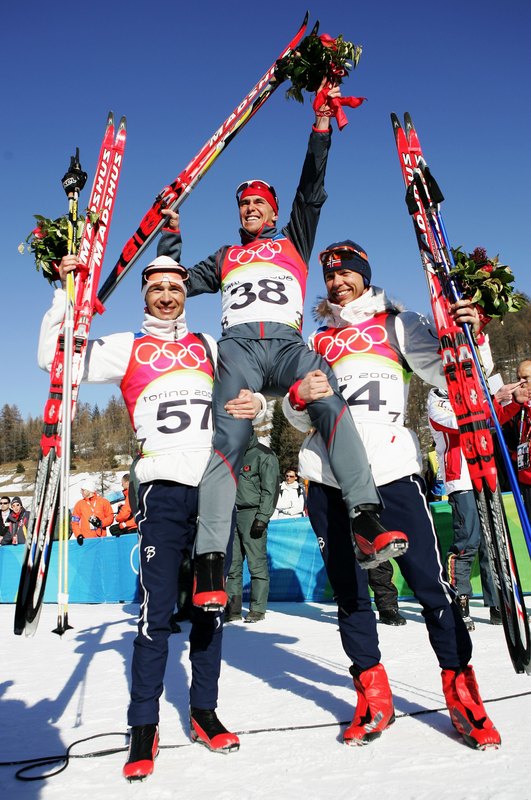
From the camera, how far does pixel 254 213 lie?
412cm

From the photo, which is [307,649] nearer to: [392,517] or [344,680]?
[344,680]

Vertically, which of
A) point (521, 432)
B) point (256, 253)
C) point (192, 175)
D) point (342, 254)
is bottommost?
point (521, 432)

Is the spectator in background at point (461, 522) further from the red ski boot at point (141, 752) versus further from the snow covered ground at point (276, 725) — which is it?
the red ski boot at point (141, 752)

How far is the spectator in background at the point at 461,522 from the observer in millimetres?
5898

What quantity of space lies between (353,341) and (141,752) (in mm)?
2224

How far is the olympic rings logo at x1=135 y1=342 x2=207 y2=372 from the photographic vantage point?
10.9ft

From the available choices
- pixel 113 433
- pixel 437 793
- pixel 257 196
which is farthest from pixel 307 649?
pixel 113 433

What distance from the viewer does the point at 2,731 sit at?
3271 millimetres

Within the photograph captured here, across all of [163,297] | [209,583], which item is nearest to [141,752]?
[209,583]

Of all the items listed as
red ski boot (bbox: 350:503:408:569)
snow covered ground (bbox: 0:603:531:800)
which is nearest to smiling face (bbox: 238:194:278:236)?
red ski boot (bbox: 350:503:408:569)

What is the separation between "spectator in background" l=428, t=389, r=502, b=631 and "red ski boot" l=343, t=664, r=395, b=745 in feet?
9.98

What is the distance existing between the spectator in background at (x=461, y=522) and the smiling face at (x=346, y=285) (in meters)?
2.64

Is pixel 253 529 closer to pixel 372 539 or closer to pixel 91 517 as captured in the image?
pixel 372 539

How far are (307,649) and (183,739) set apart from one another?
7.11 feet
